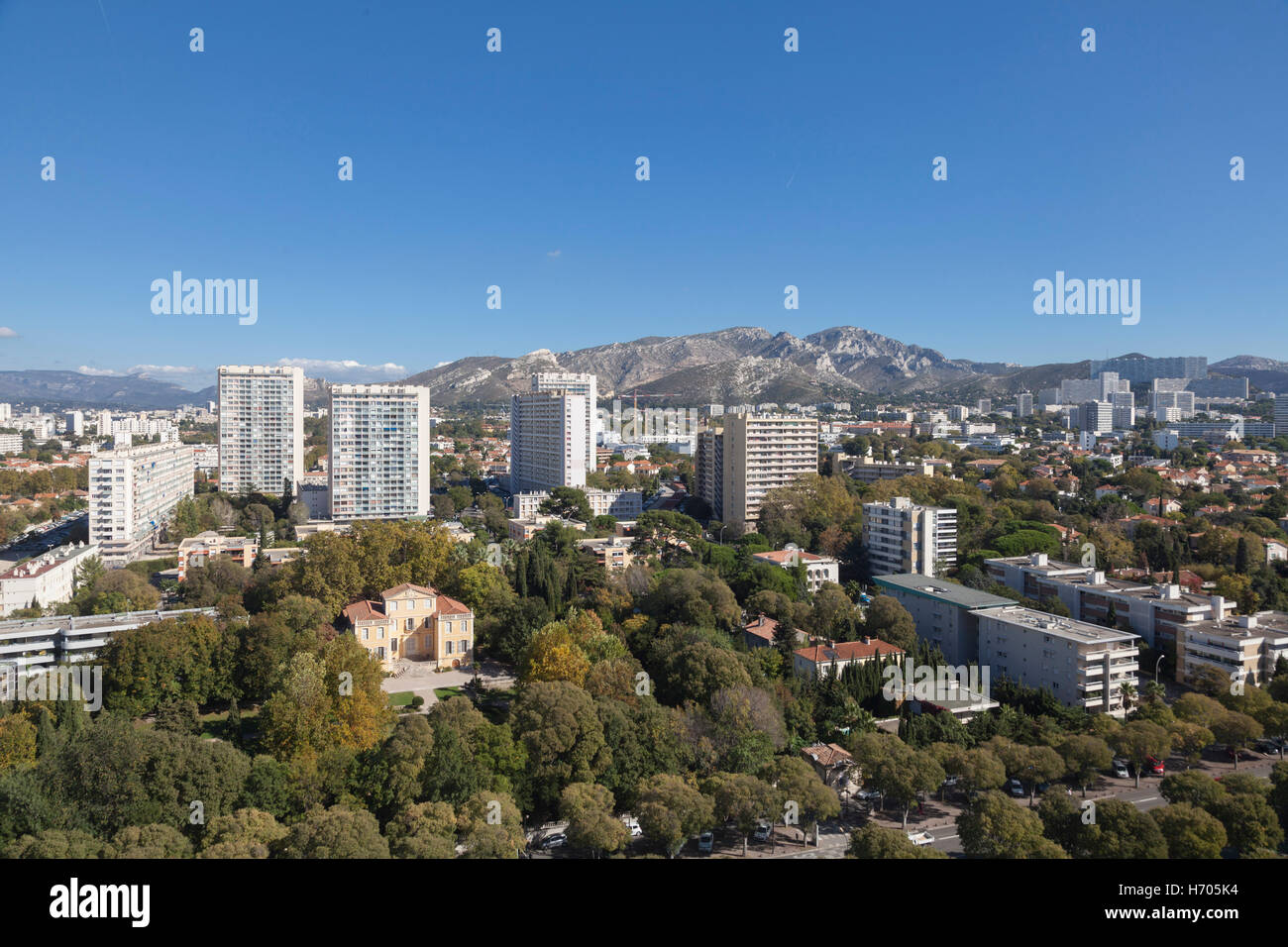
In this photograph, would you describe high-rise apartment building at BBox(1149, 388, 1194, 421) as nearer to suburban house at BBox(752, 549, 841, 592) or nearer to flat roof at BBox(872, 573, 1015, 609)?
suburban house at BBox(752, 549, 841, 592)

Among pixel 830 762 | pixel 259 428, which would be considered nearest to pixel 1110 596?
pixel 830 762

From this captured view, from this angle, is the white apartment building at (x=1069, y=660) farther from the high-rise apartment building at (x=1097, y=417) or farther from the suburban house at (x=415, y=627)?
the high-rise apartment building at (x=1097, y=417)

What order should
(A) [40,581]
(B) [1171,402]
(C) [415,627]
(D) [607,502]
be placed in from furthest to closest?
(B) [1171,402] → (D) [607,502] → (A) [40,581] → (C) [415,627]

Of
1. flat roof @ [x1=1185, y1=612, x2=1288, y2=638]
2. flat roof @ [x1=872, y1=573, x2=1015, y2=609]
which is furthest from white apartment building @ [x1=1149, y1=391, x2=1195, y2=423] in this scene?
flat roof @ [x1=872, y1=573, x2=1015, y2=609]

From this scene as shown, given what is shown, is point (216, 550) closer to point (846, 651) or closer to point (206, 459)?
point (846, 651)

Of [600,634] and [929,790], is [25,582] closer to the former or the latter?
[600,634]

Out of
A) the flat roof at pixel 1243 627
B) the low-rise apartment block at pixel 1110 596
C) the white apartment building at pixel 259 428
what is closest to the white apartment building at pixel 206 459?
the white apartment building at pixel 259 428
